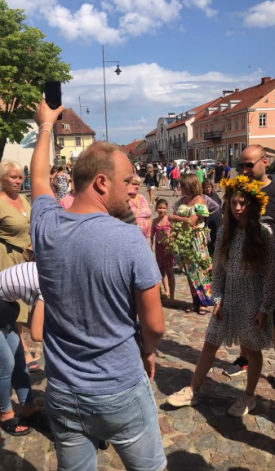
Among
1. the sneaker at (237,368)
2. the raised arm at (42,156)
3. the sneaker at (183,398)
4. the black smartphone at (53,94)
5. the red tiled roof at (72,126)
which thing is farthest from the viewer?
the red tiled roof at (72,126)

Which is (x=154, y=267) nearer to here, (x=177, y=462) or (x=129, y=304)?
(x=129, y=304)

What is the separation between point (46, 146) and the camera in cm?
197

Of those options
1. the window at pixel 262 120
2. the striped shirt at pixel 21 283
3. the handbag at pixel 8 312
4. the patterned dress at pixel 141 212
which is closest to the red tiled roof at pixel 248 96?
the window at pixel 262 120

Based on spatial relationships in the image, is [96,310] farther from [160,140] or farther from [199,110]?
[160,140]

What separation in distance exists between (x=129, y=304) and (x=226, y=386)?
275 centimetres

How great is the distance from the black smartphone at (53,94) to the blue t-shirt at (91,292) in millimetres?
626

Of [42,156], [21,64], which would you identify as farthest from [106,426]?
[21,64]

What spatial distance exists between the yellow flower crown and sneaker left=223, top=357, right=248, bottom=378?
1812mm

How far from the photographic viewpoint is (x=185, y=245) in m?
5.63

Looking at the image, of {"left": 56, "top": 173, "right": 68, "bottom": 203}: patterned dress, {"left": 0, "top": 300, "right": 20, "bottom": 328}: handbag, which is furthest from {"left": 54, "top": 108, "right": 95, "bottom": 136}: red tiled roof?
{"left": 0, "top": 300, "right": 20, "bottom": 328}: handbag

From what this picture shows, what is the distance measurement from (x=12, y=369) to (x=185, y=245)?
3.09m

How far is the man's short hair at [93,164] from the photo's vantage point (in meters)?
1.57

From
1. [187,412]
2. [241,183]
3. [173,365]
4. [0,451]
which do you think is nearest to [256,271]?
[241,183]

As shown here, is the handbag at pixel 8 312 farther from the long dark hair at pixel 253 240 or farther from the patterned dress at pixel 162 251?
the patterned dress at pixel 162 251
